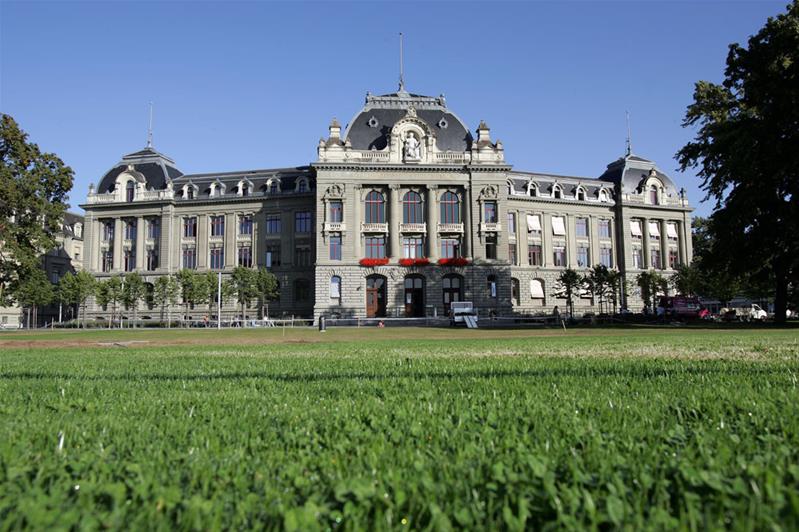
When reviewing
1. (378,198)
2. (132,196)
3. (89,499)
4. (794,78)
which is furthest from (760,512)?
(132,196)

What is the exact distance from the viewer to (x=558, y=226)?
2894 inches

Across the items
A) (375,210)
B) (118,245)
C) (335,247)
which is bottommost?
(335,247)

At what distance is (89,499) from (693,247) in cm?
9099

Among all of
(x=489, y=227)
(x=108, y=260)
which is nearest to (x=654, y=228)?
(x=489, y=227)

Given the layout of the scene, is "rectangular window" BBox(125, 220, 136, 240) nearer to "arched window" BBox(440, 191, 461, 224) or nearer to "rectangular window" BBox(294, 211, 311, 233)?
"rectangular window" BBox(294, 211, 311, 233)

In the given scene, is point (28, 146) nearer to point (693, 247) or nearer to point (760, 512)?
point (760, 512)

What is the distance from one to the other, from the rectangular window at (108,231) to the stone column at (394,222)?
127 ft

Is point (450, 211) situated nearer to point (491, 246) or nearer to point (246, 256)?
point (491, 246)

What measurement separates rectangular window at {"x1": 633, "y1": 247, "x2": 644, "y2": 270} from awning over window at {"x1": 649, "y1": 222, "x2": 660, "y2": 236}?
3.13m

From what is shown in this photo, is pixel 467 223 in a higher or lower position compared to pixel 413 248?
higher

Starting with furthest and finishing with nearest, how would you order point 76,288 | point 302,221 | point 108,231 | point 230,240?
point 108,231 < point 230,240 < point 302,221 < point 76,288

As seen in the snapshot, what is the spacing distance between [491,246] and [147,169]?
4721cm

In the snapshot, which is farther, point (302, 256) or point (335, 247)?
point (302, 256)

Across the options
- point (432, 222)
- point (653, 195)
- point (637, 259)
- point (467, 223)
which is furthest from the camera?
point (653, 195)
